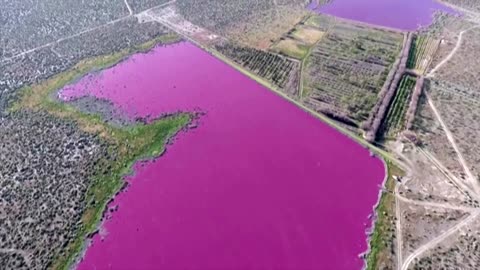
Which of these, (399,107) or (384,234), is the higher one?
(399,107)

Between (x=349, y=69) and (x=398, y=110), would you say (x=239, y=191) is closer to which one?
(x=398, y=110)

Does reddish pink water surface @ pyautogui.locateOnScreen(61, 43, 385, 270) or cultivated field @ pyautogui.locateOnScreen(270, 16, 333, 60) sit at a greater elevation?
cultivated field @ pyautogui.locateOnScreen(270, 16, 333, 60)

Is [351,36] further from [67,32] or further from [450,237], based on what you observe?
[67,32]

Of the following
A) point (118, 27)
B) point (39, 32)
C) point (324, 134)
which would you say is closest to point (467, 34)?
point (324, 134)

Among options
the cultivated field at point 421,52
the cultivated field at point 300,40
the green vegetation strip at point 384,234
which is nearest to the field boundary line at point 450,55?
the cultivated field at point 421,52

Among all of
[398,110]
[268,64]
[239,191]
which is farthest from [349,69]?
[239,191]

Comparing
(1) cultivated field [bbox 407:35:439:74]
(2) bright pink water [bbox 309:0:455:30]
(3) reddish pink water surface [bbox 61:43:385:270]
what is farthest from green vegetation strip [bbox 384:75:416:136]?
(2) bright pink water [bbox 309:0:455:30]

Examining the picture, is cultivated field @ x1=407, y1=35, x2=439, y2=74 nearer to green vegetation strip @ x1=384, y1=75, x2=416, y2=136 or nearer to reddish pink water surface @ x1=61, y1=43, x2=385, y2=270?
green vegetation strip @ x1=384, y1=75, x2=416, y2=136
